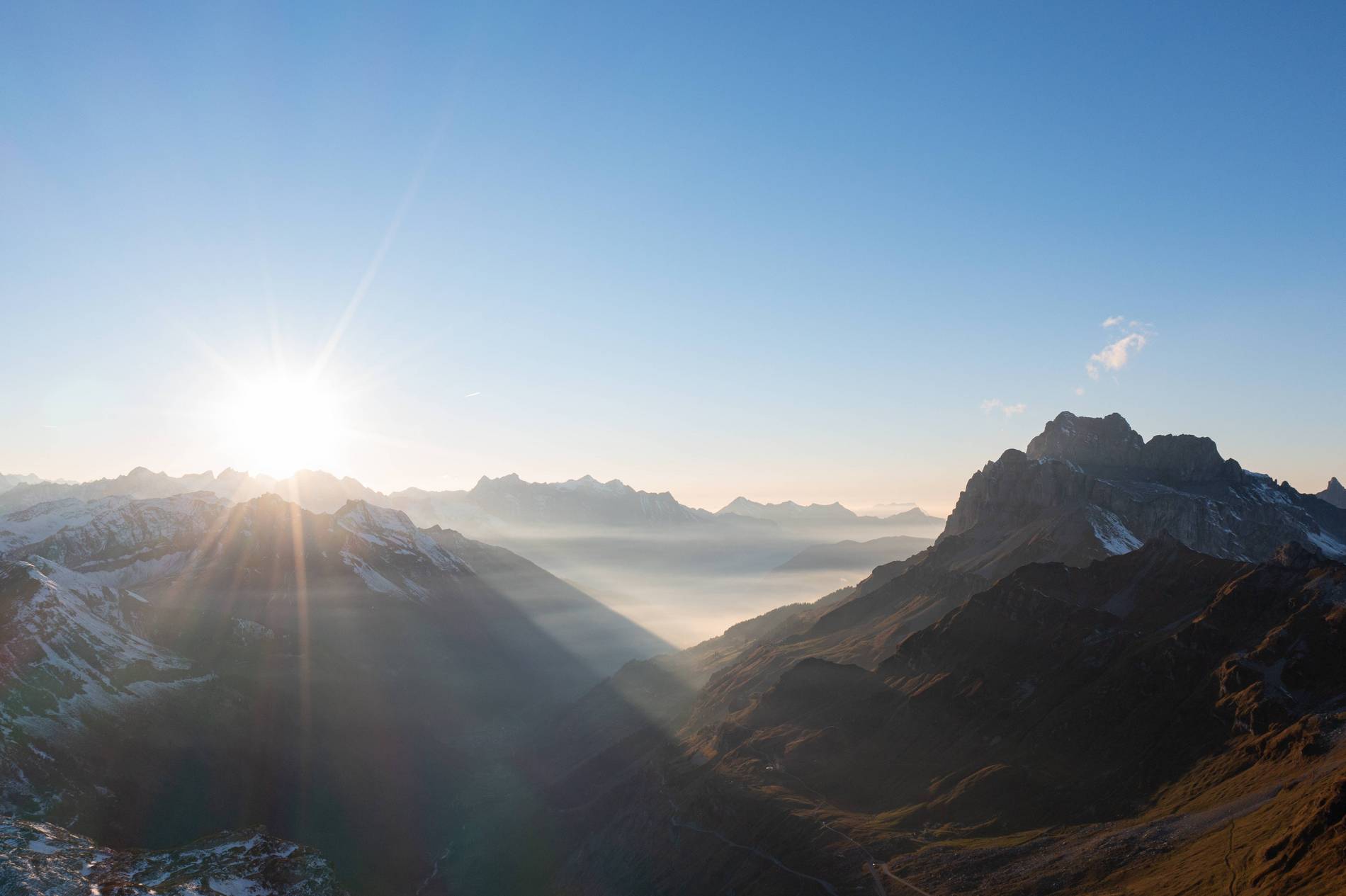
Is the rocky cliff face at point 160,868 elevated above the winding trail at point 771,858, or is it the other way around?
the rocky cliff face at point 160,868

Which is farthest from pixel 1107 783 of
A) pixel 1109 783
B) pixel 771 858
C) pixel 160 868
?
pixel 160 868

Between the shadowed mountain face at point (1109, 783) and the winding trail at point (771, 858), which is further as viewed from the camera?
the winding trail at point (771, 858)

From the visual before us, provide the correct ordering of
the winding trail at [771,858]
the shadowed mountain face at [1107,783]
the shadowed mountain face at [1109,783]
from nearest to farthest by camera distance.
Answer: the shadowed mountain face at [1109,783] → the shadowed mountain face at [1107,783] → the winding trail at [771,858]

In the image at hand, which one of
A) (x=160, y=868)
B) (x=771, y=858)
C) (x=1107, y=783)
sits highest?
(x=1107, y=783)

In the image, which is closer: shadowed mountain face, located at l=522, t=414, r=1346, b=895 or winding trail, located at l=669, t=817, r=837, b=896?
shadowed mountain face, located at l=522, t=414, r=1346, b=895

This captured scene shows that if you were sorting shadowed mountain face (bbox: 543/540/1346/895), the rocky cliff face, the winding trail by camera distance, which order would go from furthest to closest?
the winding trail < shadowed mountain face (bbox: 543/540/1346/895) < the rocky cliff face

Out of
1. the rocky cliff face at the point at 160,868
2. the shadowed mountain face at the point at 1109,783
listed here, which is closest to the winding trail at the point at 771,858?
the shadowed mountain face at the point at 1109,783

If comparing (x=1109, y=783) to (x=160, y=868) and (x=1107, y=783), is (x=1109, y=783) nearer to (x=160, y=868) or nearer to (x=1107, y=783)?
(x=1107, y=783)

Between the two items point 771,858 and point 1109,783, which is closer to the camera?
point 1109,783

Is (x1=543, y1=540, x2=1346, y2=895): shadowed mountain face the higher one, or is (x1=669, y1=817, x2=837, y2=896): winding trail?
(x1=543, y1=540, x2=1346, y2=895): shadowed mountain face

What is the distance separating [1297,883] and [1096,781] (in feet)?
196

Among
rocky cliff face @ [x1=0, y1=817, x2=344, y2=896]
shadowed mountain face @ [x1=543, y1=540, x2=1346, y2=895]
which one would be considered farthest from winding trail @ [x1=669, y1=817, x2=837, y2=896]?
rocky cliff face @ [x1=0, y1=817, x2=344, y2=896]

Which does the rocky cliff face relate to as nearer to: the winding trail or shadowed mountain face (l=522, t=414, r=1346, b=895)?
shadowed mountain face (l=522, t=414, r=1346, b=895)

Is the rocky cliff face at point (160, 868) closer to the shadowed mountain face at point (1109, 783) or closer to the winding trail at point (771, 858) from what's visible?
the shadowed mountain face at point (1109, 783)
